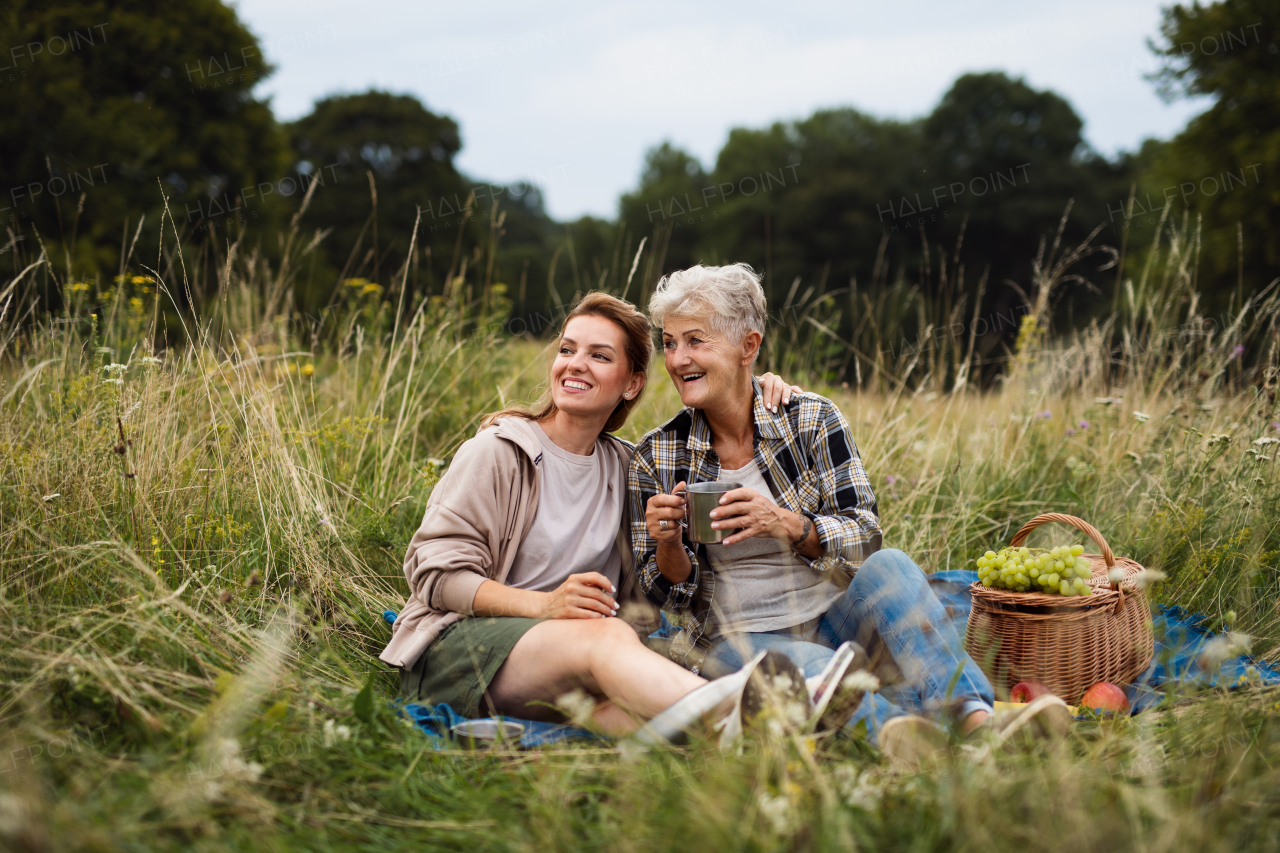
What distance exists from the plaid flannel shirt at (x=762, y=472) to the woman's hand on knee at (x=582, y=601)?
1.49 ft

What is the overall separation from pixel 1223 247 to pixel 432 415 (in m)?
13.5

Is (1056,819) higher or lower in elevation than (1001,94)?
lower

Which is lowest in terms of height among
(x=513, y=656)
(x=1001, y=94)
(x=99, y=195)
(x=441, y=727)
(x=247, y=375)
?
(x=441, y=727)

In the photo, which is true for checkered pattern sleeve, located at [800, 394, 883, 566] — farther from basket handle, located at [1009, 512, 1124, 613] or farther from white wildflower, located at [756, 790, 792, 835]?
white wildflower, located at [756, 790, 792, 835]

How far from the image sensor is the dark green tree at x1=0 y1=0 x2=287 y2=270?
37.9 feet

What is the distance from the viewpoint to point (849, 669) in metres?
2.21

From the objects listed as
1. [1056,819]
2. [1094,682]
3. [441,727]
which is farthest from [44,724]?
[1094,682]

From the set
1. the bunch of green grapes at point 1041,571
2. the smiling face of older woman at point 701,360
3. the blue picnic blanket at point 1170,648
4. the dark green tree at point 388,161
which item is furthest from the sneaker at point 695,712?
the dark green tree at point 388,161

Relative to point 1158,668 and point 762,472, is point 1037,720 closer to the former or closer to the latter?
point 762,472

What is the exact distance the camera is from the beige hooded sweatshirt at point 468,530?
245cm

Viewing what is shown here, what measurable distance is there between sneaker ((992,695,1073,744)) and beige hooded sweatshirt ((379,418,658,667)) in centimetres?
144

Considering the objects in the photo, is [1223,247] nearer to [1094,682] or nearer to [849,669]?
[1094,682]

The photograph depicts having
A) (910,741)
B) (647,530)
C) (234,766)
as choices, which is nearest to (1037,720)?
(910,741)

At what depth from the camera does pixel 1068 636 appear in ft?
8.99
